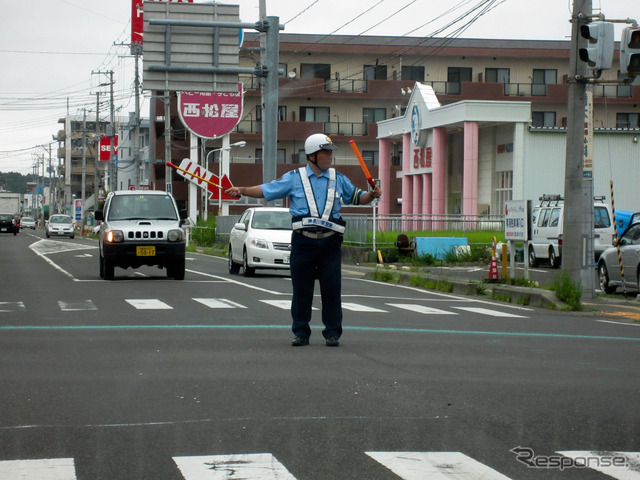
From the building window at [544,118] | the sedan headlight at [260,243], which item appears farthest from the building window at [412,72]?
the sedan headlight at [260,243]

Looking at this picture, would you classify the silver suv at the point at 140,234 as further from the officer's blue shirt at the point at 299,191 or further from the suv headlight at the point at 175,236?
the officer's blue shirt at the point at 299,191

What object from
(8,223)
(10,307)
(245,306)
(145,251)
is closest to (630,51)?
(245,306)

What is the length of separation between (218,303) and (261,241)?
8129 millimetres

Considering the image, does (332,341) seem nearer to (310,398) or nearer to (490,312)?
(310,398)

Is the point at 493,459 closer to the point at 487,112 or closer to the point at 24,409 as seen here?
the point at 24,409

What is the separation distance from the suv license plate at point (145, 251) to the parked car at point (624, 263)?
29.3 ft

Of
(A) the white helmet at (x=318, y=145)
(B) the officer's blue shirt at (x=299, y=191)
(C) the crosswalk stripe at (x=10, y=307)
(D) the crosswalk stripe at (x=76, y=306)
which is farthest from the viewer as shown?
(D) the crosswalk stripe at (x=76, y=306)

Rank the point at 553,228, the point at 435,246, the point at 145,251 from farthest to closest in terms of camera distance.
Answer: the point at 435,246
the point at 553,228
the point at 145,251

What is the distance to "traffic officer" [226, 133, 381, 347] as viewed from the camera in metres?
9.51

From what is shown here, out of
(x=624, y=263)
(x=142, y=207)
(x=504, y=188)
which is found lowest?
(x=624, y=263)

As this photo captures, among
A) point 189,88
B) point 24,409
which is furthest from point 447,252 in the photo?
point 24,409

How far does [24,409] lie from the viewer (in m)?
6.66

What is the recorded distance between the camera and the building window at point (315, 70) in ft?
216

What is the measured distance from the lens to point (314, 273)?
9766mm
